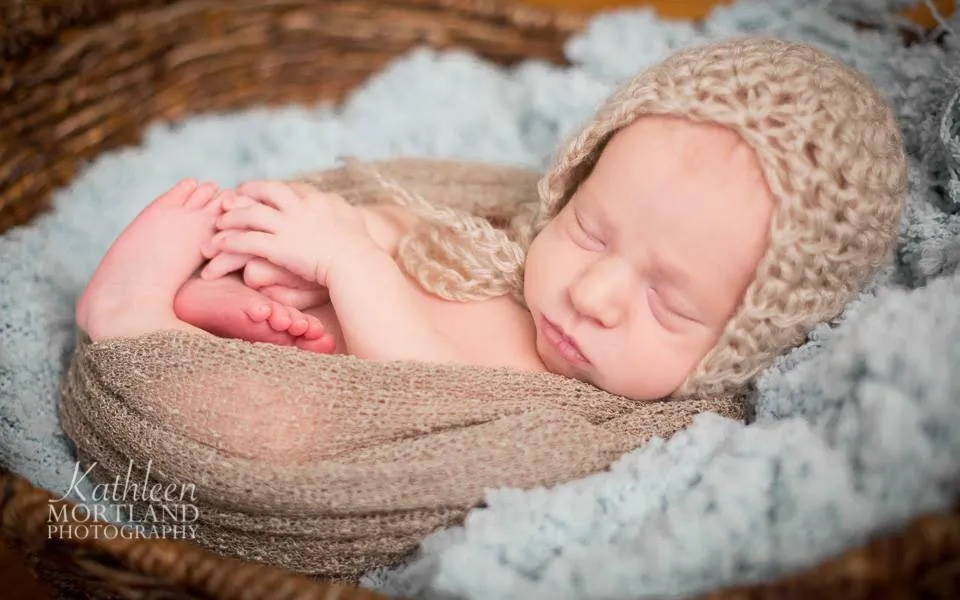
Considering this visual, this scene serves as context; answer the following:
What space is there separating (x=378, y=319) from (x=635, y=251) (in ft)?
1.05

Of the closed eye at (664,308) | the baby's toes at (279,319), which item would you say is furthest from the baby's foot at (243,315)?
the closed eye at (664,308)

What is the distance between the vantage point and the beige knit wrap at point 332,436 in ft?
3.02

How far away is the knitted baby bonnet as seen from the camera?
93cm

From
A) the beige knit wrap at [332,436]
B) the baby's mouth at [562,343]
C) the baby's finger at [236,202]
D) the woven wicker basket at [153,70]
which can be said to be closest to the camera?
the woven wicker basket at [153,70]

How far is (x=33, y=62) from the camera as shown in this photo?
57.5 inches

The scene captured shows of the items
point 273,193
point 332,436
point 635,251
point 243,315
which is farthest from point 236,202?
point 635,251

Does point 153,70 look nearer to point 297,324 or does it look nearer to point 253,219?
point 253,219

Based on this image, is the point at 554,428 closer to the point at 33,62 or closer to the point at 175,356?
the point at 175,356

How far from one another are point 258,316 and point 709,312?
53 centimetres

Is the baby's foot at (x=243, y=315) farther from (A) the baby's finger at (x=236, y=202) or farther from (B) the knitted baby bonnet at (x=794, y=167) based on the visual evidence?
(B) the knitted baby bonnet at (x=794, y=167)

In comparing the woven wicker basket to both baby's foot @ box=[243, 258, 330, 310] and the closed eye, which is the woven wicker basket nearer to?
baby's foot @ box=[243, 258, 330, 310]

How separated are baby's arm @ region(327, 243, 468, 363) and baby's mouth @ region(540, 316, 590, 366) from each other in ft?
0.37

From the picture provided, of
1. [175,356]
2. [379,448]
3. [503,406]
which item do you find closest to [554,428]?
[503,406]

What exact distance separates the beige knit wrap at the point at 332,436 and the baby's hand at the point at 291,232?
13cm
